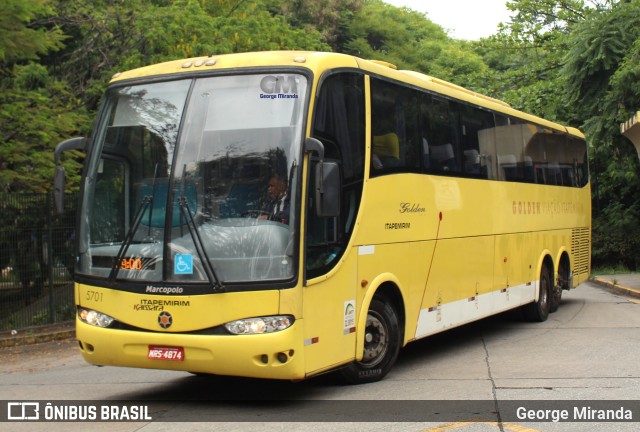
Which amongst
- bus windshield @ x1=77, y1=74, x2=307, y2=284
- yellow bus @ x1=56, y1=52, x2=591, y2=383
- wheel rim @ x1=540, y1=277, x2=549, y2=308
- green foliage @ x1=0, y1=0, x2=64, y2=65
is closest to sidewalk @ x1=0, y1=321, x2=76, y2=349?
green foliage @ x1=0, y1=0, x2=64, y2=65


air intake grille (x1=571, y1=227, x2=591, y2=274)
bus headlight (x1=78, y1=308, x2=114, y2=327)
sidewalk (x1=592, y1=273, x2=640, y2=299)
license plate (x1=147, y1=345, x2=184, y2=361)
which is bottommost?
sidewalk (x1=592, y1=273, x2=640, y2=299)

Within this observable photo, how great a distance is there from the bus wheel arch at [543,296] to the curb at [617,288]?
6.03 m

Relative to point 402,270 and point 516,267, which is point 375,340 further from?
point 516,267

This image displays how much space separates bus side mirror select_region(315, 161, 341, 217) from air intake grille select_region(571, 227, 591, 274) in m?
11.0

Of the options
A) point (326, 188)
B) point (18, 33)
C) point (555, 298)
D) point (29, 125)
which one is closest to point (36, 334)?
point (29, 125)

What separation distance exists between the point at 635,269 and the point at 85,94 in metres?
23.2

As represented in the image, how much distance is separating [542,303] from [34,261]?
9.32 meters

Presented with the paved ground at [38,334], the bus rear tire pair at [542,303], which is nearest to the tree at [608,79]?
the bus rear tire pair at [542,303]

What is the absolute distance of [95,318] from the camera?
8.22m

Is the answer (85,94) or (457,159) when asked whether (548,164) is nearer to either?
(457,159)

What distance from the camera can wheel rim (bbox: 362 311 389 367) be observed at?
9117mm

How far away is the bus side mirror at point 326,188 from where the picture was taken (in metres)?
7.74

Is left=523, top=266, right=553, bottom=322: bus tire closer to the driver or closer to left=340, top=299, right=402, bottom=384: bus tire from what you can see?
left=340, top=299, right=402, bottom=384: bus tire

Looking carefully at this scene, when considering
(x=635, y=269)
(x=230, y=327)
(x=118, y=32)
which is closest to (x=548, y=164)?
(x=230, y=327)
